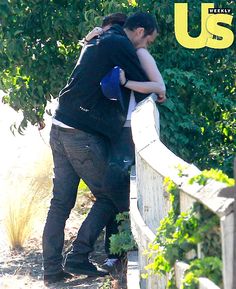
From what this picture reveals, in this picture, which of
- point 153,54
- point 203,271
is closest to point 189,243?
point 203,271

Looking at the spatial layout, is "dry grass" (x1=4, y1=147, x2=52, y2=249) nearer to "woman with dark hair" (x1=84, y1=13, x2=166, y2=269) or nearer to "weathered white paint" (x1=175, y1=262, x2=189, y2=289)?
"woman with dark hair" (x1=84, y1=13, x2=166, y2=269)

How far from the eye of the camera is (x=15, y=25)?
8273 millimetres

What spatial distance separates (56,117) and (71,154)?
0.89 ft

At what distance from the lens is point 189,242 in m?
3.75

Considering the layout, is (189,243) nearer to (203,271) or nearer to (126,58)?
(203,271)

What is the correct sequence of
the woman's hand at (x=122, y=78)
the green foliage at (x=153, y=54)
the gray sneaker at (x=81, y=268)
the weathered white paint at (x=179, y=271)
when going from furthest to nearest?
1. the green foliage at (x=153, y=54)
2. the gray sneaker at (x=81, y=268)
3. the woman's hand at (x=122, y=78)
4. the weathered white paint at (x=179, y=271)

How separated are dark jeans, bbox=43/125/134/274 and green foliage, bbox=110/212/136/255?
0.15m

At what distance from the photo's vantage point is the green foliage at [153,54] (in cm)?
766

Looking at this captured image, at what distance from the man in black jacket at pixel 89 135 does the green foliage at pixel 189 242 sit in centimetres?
230

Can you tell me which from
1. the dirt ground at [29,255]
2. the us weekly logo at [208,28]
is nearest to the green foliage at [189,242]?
the dirt ground at [29,255]

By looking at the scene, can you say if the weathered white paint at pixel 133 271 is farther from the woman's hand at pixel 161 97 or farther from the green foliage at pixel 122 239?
the woman's hand at pixel 161 97

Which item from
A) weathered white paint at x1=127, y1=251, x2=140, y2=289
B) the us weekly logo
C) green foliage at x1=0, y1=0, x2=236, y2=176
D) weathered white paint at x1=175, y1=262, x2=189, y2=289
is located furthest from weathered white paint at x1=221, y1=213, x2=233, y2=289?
the us weekly logo

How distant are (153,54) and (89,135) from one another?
1.53 m

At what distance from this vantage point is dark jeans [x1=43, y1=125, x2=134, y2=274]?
6.54m
